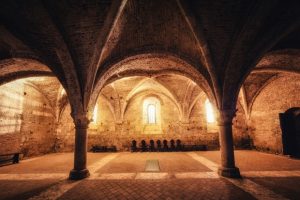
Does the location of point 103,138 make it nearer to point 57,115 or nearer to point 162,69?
point 57,115

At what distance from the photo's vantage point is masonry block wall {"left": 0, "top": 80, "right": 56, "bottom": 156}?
962 centimetres

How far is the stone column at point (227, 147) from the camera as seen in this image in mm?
5895

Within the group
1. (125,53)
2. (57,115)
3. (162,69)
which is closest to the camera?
(125,53)

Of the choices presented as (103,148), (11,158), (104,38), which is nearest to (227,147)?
(104,38)

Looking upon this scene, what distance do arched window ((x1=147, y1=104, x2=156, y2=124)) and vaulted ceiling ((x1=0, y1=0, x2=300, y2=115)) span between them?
7.70 meters

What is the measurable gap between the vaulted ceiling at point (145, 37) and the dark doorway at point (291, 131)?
448cm

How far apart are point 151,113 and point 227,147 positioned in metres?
8.86

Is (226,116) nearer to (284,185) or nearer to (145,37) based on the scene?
(284,185)

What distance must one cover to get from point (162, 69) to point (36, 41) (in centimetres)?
582

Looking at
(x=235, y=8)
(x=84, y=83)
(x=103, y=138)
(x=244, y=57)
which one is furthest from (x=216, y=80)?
(x=103, y=138)

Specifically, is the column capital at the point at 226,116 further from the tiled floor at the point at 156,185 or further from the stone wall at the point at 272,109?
the stone wall at the point at 272,109

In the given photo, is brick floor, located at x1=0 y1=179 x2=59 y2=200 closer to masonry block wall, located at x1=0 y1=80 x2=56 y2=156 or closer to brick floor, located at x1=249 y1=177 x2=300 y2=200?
masonry block wall, located at x1=0 y1=80 x2=56 y2=156

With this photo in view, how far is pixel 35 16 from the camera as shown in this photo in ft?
16.4

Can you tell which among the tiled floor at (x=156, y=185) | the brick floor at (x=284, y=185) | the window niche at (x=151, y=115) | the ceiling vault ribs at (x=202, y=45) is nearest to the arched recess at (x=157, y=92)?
the window niche at (x=151, y=115)
